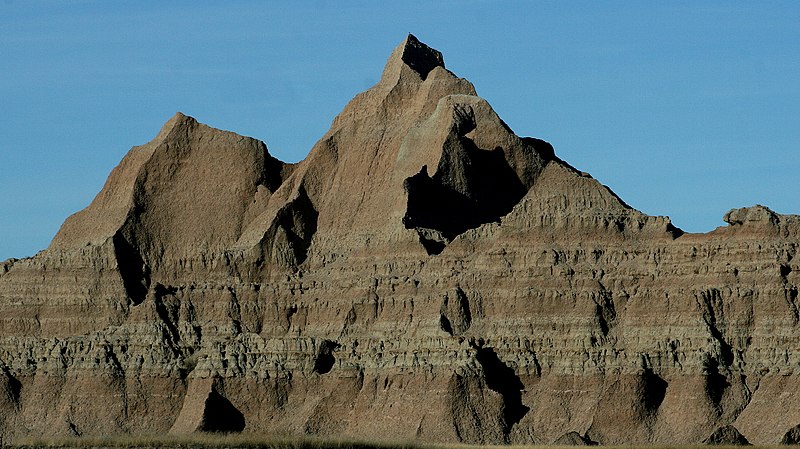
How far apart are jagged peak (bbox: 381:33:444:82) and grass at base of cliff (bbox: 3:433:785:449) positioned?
36.4m

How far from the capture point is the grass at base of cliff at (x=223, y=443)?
4363 inches

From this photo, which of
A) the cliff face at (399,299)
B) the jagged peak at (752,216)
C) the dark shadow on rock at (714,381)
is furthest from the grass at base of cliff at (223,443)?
the jagged peak at (752,216)

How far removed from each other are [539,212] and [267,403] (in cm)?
1671

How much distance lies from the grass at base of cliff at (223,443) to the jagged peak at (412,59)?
3639 centimetres

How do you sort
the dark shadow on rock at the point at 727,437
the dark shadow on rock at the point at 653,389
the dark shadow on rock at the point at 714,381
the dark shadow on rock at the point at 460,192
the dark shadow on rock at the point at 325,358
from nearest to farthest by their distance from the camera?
1. the dark shadow on rock at the point at 727,437
2. the dark shadow on rock at the point at 714,381
3. the dark shadow on rock at the point at 653,389
4. the dark shadow on rock at the point at 325,358
5. the dark shadow on rock at the point at 460,192

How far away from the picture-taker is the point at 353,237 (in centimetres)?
13888

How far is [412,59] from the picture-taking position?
153250 mm

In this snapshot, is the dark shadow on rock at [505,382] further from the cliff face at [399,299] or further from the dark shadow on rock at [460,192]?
the dark shadow on rock at [460,192]

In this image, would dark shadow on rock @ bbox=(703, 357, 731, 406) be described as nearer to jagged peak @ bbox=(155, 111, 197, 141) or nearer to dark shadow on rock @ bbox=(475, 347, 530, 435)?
dark shadow on rock @ bbox=(475, 347, 530, 435)

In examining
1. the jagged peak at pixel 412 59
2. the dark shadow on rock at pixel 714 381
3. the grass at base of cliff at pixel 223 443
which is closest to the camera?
the grass at base of cliff at pixel 223 443

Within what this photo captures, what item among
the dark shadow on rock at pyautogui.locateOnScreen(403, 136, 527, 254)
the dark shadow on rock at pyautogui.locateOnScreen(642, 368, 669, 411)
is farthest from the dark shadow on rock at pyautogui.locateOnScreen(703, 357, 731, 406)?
the dark shadow on rock at pyautogui.locateOnScreen(403, 136, 527, 254)

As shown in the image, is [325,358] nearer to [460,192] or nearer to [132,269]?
[460,192]

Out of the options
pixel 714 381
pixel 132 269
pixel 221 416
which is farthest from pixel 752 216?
pixel 132 269

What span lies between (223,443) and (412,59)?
150 feet
